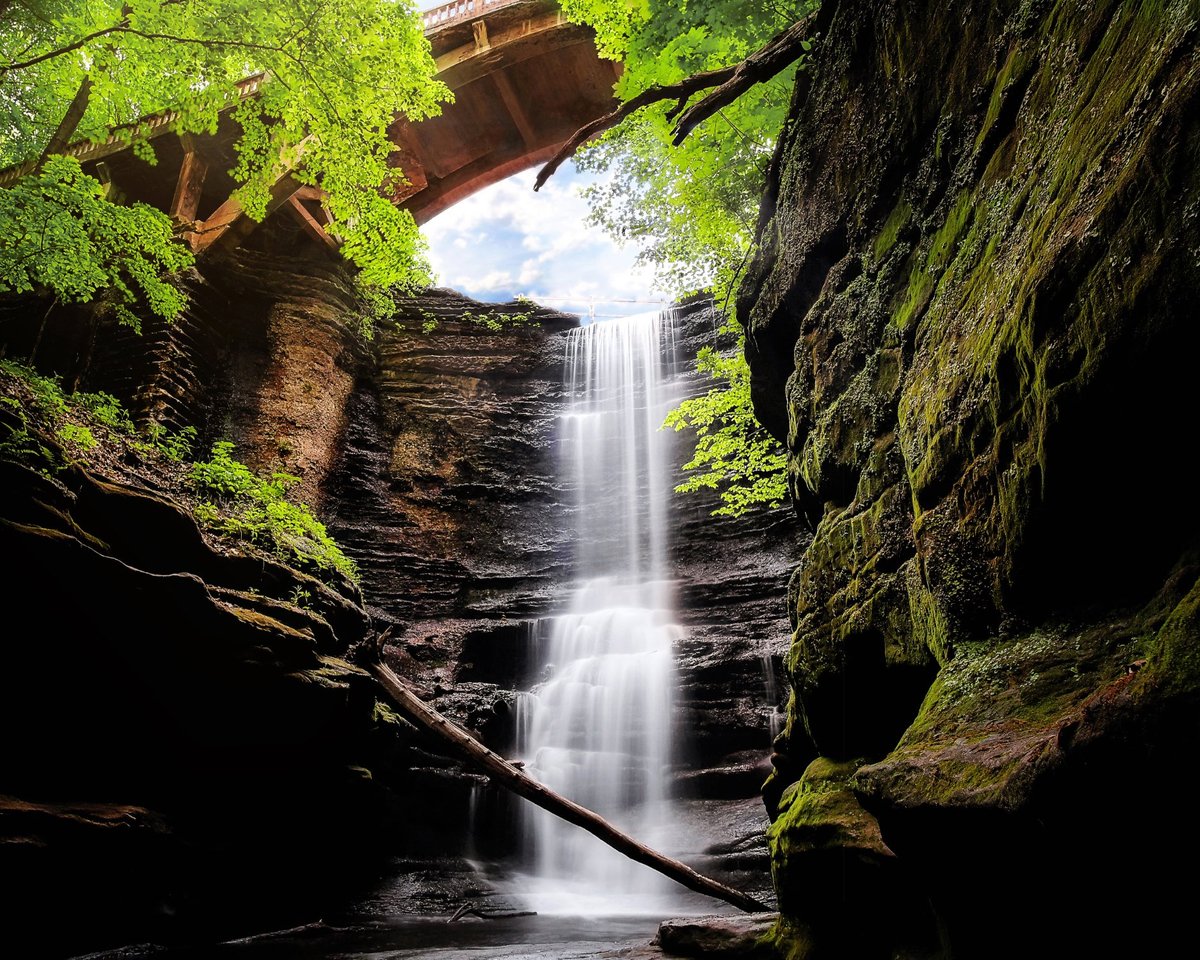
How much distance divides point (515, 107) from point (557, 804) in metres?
19.2

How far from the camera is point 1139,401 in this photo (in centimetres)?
201

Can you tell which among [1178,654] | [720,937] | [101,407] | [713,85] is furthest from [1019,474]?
[101,407]

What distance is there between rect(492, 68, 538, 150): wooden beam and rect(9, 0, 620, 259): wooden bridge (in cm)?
3

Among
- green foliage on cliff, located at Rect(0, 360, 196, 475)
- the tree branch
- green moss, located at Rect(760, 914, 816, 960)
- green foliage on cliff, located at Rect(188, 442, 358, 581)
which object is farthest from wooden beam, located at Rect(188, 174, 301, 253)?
green moss, located at Rect(760, 914, 816, 960)

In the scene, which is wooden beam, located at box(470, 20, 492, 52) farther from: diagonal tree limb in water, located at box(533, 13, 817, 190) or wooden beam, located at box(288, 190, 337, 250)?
diagonal tree limb in water, located at box(533, 13, 817, 190)

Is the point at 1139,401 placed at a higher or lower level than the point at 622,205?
lower

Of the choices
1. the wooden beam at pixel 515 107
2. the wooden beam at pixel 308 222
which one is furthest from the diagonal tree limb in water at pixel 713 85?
the wooden beam at pixel 515 107

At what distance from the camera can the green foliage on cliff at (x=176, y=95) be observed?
293 inches

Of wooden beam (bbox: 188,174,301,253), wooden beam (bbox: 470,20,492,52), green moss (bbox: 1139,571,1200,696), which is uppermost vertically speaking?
wooden beam (bbox: 470,20,492,52)

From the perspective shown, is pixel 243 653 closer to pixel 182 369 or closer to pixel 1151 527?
pixel 1151 527

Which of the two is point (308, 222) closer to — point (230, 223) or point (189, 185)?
point (230, 223)

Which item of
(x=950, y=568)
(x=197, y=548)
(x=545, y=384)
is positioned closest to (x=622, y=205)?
(x=545, y=384)

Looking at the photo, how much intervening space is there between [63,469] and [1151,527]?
745 centimetres

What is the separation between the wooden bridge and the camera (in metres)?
14.4
